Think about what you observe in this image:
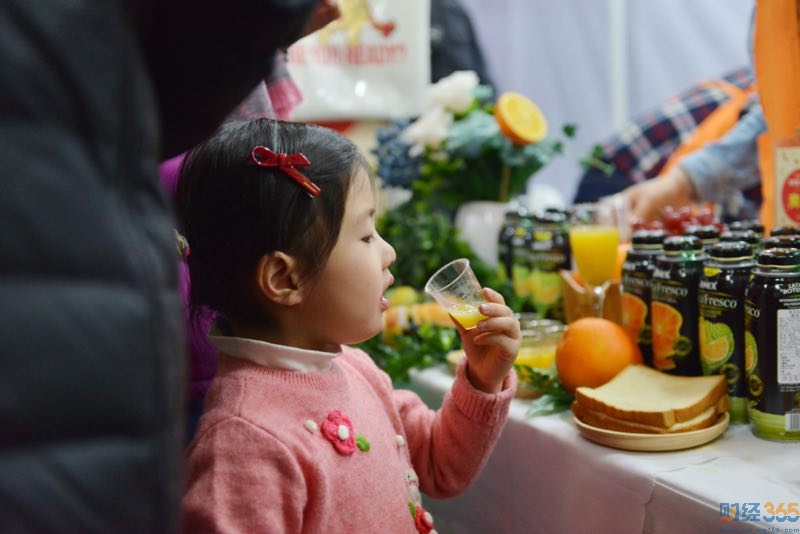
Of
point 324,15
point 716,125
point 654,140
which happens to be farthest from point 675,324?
point 654,140

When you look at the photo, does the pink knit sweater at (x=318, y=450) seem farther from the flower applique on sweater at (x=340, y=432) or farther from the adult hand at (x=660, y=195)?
the adult hand at (x=660, y=195)

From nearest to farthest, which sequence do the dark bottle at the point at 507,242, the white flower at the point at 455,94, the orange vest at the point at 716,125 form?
the dark bottle at the point at 507,242 → the white flower at the point at 455,94 → the orange vest at the point at 716,125

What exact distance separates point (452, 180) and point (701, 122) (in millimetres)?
1726

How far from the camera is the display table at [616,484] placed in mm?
1044

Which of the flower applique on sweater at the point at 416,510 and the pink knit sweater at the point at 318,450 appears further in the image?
the flower applique on sweater at the point at 416,510

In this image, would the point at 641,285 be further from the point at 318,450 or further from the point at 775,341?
the point at 318,450

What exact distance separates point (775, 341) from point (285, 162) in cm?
73

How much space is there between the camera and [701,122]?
12.0 feet

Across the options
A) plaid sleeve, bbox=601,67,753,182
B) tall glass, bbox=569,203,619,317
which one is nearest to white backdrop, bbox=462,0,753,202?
plaid sleeve, bbox=601,67,753,182

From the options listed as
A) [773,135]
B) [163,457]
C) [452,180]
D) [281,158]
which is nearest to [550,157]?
[452,180]

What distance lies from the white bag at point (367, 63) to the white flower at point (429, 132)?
600mm

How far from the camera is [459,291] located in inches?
44.7

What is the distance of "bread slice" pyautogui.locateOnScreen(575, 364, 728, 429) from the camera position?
1204mm

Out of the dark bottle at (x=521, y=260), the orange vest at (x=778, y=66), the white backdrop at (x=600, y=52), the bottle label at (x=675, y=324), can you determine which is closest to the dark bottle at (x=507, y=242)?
the dark bottle at (x=521, y=260)
